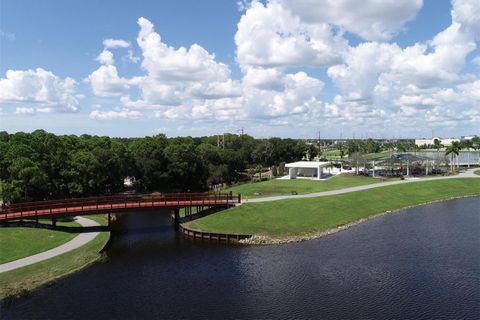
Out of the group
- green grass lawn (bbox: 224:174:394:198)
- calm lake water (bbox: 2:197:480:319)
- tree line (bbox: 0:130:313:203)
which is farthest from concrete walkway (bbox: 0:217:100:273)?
green grass lawn (bbox: 224:174:394:198)

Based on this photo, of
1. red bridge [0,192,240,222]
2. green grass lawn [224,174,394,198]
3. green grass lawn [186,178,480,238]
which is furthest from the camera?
green grass lawn [224,174,394,198]

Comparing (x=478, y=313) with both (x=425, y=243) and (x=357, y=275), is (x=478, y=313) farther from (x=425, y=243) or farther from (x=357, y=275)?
(x=425, y=243)

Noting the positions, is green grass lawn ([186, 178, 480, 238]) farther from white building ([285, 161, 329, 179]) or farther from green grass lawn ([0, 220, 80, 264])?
white building ([285, 161, 329, 179])

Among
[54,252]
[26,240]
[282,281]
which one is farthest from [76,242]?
[282,281]

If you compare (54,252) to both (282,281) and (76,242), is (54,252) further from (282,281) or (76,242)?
(282,281)

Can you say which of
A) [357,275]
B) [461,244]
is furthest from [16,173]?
[461,244]

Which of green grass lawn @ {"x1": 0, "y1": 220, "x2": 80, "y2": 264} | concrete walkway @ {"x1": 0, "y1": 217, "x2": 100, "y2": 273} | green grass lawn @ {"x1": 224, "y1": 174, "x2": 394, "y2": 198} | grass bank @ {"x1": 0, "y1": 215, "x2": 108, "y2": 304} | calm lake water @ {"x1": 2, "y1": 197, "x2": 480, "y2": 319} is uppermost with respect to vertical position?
green grass lawn @ {"x1": 224, "y1": 174, "x2": 394, "y2": 198}

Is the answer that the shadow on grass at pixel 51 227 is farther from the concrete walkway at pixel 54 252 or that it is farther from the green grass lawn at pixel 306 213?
the green grass lawn at pixel 306 213
